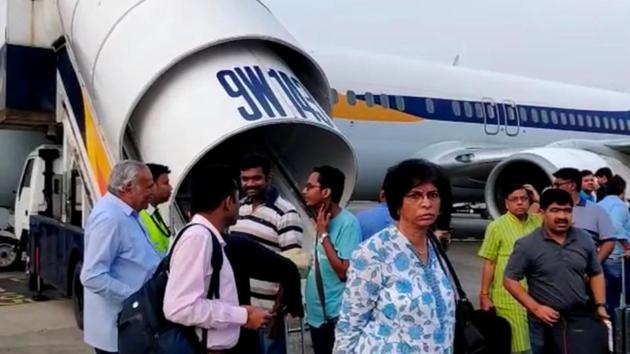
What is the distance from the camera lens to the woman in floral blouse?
263cm

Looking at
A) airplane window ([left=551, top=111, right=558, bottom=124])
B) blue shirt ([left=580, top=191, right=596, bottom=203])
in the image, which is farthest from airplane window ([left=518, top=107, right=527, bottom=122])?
blue shirt ([left=580, top=191, right=596, bottom=203])

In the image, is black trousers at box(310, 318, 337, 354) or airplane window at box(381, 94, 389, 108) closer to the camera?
black trousers at box(310, 318, 337, 354)

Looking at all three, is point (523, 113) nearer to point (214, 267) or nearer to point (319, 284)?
point (319, 284)

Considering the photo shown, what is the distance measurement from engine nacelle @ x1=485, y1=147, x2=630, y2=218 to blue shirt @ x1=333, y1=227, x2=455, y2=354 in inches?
342

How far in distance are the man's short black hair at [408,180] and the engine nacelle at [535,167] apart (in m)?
8.49

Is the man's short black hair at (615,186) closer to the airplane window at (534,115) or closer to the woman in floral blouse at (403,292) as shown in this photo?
the woman in floral blouse at (403,292)

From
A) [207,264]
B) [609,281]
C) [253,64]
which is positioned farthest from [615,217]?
[207,264]

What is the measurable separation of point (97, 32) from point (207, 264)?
4277 mm

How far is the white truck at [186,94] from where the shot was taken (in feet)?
19.2

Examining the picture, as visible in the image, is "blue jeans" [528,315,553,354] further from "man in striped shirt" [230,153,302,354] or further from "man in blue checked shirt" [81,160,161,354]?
"man in blue checked shirt" [81,160,161,354]

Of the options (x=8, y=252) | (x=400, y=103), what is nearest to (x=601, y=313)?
(x=400, y=103)

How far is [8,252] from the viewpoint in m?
11.6

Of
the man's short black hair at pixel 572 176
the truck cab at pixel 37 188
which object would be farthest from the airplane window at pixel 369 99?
the man's short black hair at pixel 572 176

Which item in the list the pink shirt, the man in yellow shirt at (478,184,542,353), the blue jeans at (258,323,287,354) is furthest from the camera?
the man in yellow shirt at (478,184,542,353)
